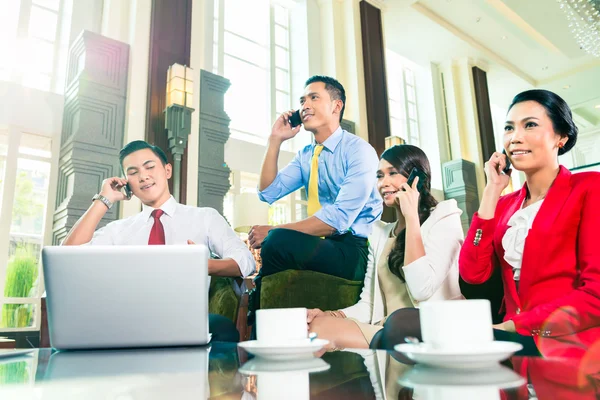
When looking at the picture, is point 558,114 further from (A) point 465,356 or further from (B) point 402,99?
(B) point 402,99

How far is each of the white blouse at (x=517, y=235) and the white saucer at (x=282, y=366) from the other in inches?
36.3

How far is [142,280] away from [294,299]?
0.89 metres

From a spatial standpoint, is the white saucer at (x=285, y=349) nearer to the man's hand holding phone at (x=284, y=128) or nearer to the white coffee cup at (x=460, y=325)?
the white coffee cup at (x=460, y=325)

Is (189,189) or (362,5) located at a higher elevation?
(362,5)

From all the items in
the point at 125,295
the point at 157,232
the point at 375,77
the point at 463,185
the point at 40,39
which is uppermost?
the point at 375,77

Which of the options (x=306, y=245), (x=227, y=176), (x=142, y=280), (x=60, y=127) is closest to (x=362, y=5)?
(x=227, y=176)

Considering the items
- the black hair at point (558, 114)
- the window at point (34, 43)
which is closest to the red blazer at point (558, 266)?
the black hair at point (558, 114)

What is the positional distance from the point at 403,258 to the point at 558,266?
0.50 metres

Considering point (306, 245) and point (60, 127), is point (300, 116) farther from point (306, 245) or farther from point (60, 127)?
point (60, 127)

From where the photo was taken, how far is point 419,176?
1.80 m

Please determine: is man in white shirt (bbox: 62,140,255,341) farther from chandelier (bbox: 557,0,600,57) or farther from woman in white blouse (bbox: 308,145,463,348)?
chandelier (bbox: 557,0,600,57)

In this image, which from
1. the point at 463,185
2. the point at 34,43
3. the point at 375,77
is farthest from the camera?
the point at 463,185

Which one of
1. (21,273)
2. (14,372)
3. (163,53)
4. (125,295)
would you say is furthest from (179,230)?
(163,53)

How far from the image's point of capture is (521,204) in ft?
4.80
